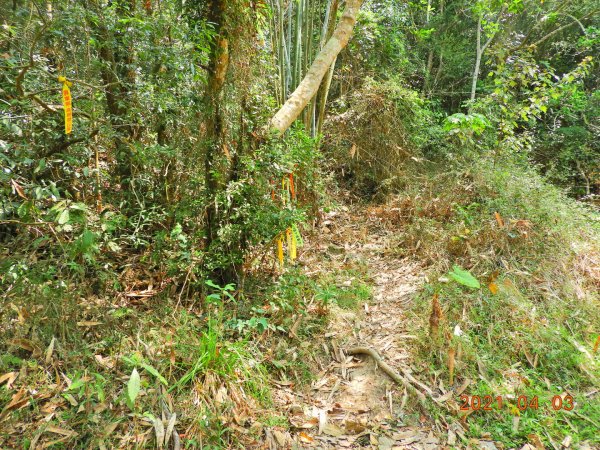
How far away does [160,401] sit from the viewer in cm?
209

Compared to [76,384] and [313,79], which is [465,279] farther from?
[76,384]

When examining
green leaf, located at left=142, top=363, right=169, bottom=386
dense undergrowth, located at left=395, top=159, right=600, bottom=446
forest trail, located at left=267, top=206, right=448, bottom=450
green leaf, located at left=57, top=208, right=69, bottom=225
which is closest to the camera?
green leaf, located at left=57, top=208, right=69, bottom=225

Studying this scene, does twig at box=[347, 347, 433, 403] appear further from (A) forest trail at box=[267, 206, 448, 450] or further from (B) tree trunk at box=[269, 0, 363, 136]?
(B) tree trunk at box=[269, 0, 363, 136]

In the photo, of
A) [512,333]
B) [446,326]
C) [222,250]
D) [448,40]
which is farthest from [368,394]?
[448,40]

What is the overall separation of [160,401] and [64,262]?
104 cm

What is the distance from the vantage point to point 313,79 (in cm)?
357

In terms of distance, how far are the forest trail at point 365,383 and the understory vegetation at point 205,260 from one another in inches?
3.1

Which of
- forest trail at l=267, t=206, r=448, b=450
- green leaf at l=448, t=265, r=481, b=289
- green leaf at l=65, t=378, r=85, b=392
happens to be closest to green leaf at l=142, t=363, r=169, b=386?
green leaf at l=65, t=378, r=85, b=392

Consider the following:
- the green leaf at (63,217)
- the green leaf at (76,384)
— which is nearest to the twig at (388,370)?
the green leaf at (76,384)

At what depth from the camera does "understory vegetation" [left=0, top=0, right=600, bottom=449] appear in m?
2.09

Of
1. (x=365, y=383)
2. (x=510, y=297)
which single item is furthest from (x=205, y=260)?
(x=510, y=297)

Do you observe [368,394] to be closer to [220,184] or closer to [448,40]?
[220,184]

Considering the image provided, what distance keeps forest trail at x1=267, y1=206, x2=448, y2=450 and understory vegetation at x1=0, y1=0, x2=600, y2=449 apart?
8 cm

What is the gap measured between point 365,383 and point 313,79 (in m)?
2.66
